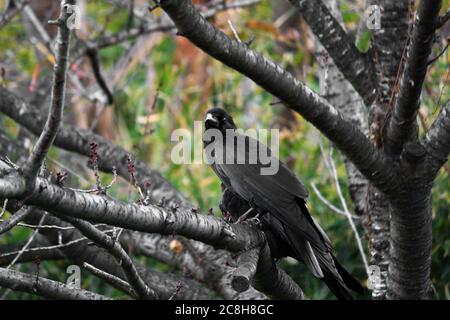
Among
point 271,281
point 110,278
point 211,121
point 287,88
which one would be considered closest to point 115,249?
point 110,278

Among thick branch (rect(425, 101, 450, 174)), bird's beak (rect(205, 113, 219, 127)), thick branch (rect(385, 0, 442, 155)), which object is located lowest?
thick branch (rect(425, 101, 450, 174))

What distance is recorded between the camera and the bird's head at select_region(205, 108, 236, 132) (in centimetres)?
489

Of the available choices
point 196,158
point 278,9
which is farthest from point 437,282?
point 278,9

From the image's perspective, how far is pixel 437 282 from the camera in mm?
5504

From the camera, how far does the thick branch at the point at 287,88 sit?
10.6 feet

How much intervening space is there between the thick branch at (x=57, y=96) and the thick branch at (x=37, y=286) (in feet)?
3.60

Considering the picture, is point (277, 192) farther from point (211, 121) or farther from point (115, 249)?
point (115, 249)

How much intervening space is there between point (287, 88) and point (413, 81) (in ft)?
1.72

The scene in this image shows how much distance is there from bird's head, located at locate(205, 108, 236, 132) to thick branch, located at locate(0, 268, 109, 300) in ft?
5.07

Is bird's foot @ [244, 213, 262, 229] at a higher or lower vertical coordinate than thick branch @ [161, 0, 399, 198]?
lower

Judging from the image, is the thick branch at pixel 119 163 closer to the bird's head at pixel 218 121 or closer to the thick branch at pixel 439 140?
the bird's head at pixel 218 121

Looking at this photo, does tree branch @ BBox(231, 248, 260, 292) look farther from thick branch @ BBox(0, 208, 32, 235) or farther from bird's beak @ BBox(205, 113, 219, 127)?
bird's beak @ BBox(205, 113, 219, 127)

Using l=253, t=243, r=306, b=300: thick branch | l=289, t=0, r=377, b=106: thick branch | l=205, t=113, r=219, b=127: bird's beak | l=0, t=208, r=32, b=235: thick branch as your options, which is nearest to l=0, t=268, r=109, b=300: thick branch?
l=0, t=208, r=32, b=235: thick branch

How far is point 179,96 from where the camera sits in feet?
31.1
